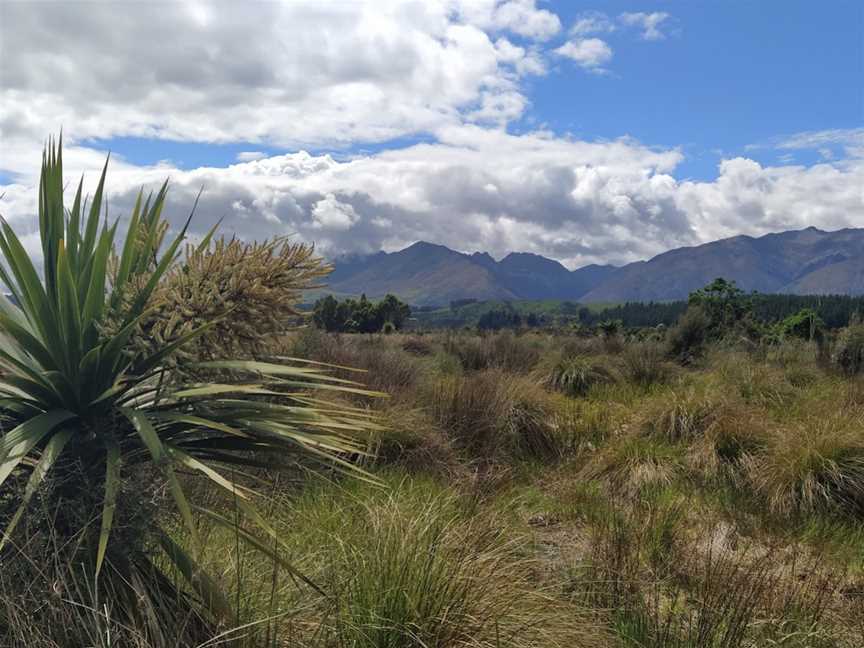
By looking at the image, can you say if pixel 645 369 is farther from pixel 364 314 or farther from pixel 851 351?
pixel 364 314

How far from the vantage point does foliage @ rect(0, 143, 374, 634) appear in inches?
104

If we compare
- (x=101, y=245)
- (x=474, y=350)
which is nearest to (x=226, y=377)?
(x=101, y=245)

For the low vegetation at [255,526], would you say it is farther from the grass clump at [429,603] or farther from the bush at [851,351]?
the bush at [851,351]

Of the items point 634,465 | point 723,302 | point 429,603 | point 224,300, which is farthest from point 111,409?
point 723,302

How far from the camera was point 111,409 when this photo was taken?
9.89 feet

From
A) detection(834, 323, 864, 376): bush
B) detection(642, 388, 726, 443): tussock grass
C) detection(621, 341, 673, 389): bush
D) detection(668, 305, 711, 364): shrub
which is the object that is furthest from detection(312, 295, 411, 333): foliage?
detection(642, 388, 726, 443): tussock grass

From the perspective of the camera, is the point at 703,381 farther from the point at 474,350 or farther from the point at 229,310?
the point at 229,310

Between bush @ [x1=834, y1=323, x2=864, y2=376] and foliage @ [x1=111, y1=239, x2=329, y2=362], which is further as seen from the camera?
bush @ [x1=834, y1=323, x2=864, y2=376]

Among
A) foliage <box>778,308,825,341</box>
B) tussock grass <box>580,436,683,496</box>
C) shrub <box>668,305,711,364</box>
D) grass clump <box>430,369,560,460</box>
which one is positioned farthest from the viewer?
shrub <box>668,305,711,364</box>

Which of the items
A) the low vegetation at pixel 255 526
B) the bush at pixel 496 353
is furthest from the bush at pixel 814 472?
the bush at pixel 496 353

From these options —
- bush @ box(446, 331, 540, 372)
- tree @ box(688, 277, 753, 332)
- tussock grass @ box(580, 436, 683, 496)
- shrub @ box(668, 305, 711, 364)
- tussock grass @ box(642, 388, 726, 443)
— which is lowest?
tussock grass @ box(580, 436, 683, 496)

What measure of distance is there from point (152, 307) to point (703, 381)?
415 inches

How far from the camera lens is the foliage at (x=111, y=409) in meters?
2.65

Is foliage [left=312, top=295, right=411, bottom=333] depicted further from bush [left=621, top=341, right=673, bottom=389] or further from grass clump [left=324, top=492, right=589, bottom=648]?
grass clump [left=324, top=492, right=589, bottom=648]
